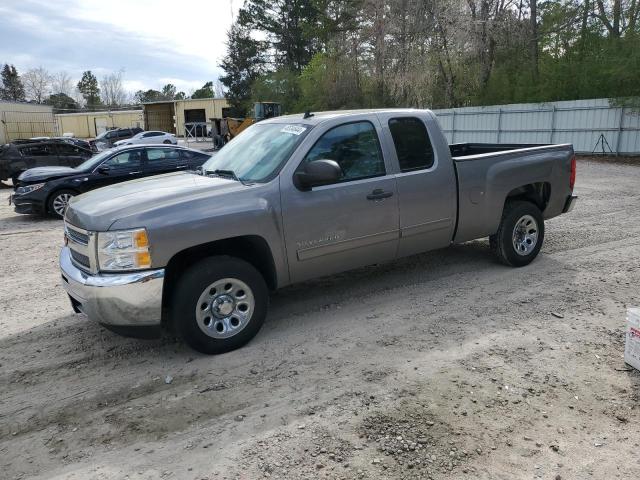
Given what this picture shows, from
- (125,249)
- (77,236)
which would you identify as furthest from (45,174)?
(125,249)

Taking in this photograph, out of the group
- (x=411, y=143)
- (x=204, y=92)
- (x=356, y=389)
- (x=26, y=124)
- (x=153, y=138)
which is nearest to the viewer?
(x=356, y=389)

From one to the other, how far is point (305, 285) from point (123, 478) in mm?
3342

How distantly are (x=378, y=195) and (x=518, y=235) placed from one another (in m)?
2.30

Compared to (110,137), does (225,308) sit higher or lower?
lower

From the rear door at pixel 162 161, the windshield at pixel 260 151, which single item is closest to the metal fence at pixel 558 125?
the rear door at pixel 162 161

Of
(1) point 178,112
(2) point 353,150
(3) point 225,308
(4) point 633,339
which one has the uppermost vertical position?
(1) point 178,112

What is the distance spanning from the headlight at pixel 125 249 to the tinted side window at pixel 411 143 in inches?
103

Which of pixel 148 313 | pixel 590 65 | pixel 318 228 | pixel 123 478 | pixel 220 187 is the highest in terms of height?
pixel 590 65

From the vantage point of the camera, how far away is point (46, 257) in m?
7.95

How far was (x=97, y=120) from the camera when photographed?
64.8 meters

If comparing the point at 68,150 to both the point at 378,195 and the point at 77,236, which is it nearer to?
the point at 77,236

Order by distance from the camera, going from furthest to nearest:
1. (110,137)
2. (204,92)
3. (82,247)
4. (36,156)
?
1. (204,92)
2. (110,137)
3. (36,156)
4. (82,247)

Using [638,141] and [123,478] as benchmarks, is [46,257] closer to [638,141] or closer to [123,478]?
[123,478]

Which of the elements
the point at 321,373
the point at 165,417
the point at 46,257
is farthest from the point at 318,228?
the point at 46,257
